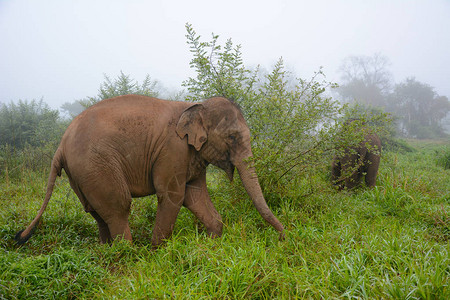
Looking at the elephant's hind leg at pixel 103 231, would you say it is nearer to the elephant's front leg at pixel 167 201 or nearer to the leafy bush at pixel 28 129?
the elephant's front leg at pixel 167 201

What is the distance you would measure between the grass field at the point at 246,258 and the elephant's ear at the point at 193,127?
112cm

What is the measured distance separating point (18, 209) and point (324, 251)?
4360 mm

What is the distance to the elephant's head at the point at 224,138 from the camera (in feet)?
11.8

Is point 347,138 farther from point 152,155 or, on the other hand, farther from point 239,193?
point 152,155

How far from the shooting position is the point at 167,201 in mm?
3457

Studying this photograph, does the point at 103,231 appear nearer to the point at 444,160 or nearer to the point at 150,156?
the point at 150,156

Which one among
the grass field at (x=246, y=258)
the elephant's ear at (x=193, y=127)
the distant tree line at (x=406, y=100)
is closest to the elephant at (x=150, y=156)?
the elephant's ear at (x=193, y=127)

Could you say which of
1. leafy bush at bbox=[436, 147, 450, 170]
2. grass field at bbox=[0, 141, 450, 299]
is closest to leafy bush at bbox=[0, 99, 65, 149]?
grass field at bbox=[0, 141, 450, 299]

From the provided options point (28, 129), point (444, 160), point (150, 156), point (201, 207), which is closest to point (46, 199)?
point (150, 156)

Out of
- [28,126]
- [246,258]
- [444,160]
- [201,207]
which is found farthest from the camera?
[28,126]

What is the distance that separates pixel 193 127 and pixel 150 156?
62 centimetres

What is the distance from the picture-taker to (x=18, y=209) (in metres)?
4.44

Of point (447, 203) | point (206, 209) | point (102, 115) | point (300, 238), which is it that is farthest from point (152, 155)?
point (447, 203)

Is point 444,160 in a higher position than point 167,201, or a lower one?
lower
